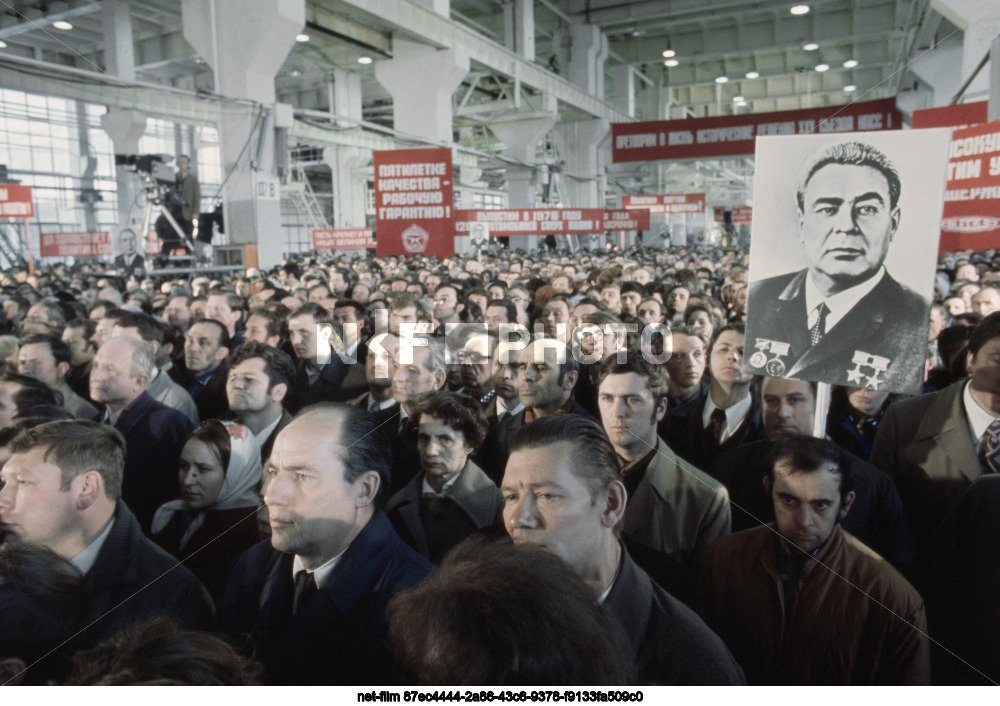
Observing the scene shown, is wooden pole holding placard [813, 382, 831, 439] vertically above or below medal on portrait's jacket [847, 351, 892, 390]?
below

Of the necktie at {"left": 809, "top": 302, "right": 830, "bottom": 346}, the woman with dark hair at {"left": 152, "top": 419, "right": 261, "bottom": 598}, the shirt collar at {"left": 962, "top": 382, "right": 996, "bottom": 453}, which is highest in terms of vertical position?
the necktie at {"left": 809, "top": 302, "right": 830, "bottom": 346}

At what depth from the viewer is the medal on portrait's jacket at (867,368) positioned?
2.54 m

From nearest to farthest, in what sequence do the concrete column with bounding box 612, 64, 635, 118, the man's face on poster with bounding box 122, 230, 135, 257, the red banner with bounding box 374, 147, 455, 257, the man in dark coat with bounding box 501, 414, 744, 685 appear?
1. the man in dark coat with bounding box 501, 414, 744, 685
2. the red banner with bounding box 374, 147, 455, 257
3. the man's face on poster with bounding box 122, 230, 135, 257
4. the concrete column with bounding box 612, 64, 635, 118

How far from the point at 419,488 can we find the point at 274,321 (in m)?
2.83

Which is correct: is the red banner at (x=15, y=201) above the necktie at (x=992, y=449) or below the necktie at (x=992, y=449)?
above

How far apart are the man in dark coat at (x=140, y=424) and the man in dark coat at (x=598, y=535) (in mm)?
1938

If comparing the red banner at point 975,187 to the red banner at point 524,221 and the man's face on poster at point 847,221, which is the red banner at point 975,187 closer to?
the man's face on poster at point 847,221

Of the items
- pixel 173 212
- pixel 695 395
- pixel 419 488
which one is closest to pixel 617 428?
pixel 419 488

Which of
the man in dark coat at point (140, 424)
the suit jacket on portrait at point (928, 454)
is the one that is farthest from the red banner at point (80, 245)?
the suit jacket on portrait at point (928, 454)

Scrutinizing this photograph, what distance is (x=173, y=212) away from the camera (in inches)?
411

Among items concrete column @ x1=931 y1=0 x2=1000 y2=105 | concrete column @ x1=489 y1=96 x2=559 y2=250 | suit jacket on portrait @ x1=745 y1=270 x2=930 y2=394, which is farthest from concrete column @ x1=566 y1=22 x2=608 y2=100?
suit jacket on portrait @ x1=745 y1=270 x2=930 y2=394

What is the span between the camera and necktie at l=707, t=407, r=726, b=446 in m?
3.72

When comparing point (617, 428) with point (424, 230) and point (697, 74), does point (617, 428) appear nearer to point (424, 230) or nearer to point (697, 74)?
point (424, 230)

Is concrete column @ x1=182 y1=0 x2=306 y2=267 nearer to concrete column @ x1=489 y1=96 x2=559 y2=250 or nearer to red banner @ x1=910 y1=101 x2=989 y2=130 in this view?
red banner @ x1=910 y1=101 x2=989 y2=130
